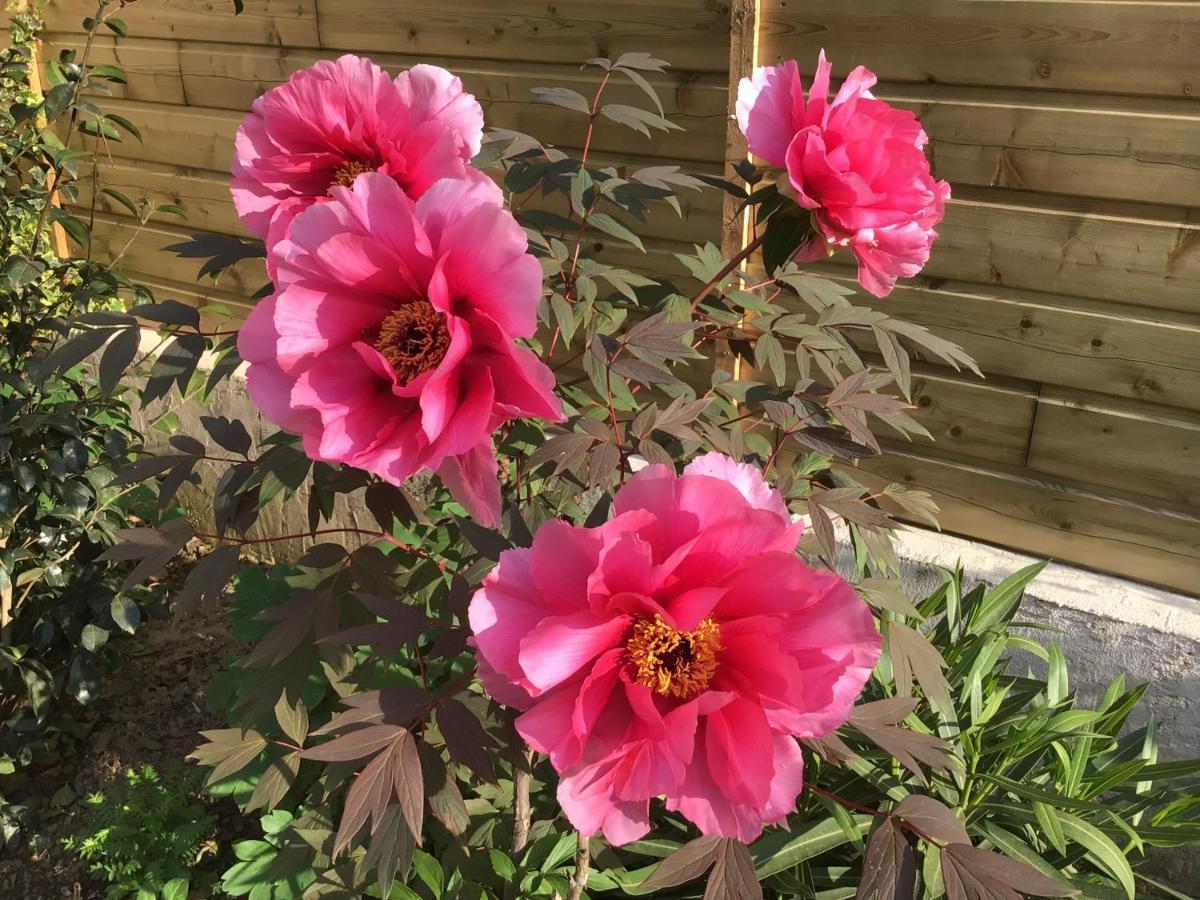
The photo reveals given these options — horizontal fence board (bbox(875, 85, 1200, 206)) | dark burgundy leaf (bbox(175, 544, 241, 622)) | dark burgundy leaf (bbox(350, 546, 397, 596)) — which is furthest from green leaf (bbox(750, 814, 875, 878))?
horizontal fence board (bbox(875, 85, 1200, 206))

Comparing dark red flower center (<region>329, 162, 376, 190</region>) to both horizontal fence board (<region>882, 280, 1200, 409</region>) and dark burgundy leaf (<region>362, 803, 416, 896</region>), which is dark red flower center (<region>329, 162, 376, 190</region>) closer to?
dark burgundy leaf (<region>362, 803, 416, 896</region>)

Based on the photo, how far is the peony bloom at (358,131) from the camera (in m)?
0.90

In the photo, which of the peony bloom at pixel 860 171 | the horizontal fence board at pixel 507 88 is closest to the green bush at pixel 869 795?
the peony bloom at pixel 860 171

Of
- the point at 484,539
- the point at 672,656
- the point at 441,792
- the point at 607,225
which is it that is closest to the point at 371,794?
the point at 441,792

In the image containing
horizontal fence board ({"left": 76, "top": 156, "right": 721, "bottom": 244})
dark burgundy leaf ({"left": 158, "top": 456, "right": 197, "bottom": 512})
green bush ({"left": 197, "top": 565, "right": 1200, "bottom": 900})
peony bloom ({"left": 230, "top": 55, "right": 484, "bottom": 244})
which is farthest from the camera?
horizontal fence board ({"left": 76, "top": 156, "right": 721, "bottom": 244})

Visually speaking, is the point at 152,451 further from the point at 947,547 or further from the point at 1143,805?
the point at 1143,805

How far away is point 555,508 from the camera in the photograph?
1.28 metres

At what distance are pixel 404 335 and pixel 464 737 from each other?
430 millimetres

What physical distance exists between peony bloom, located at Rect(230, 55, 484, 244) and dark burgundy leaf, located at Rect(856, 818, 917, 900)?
75 cm

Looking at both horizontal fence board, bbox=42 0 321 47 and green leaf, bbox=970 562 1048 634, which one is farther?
horizontal fence board, bbox=42 0 321 47

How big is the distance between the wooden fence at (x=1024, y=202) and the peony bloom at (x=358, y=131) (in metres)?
1.61

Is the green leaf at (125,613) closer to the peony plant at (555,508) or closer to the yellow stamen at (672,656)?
the peony plant at (555,508)

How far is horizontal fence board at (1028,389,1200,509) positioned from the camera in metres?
2.22

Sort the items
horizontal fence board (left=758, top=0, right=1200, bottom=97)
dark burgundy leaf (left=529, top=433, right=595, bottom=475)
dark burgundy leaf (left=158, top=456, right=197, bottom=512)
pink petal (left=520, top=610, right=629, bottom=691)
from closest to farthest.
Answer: pink petal (left=520, top=610, right=629, bottom=691) → dark burgundy leaf (left=529, top=433, right=595, bottom=475) → dark burgundy leaf (left=158, top=456, right=197, bottom=512) → horizontal fence board (left=758, top=0, right=1200, bottom=97)
